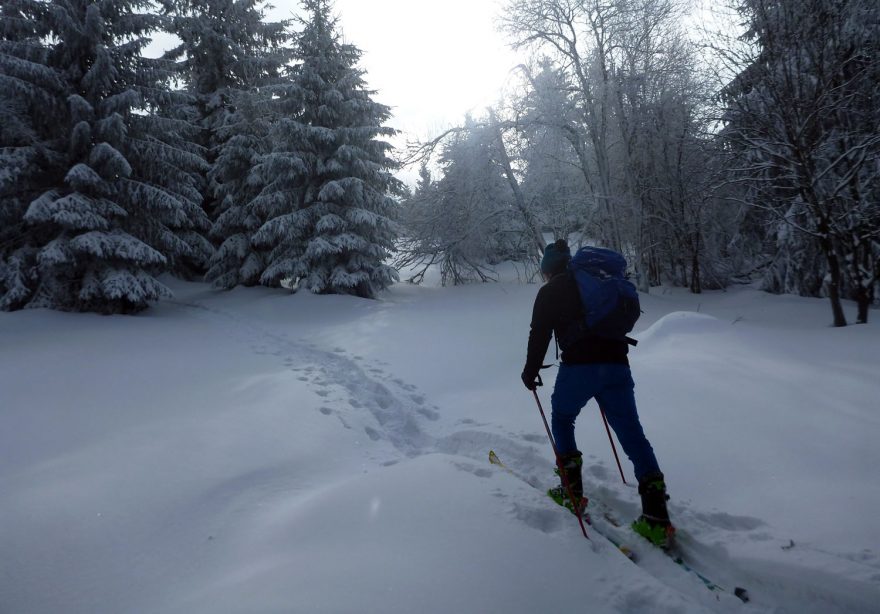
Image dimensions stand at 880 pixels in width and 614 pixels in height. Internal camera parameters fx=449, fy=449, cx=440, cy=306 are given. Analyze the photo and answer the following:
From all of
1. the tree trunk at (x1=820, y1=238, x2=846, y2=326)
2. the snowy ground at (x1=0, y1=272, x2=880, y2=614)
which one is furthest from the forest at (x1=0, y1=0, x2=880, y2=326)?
the snowy ground at (x1=0, y1=272, x2=880, y2=614)

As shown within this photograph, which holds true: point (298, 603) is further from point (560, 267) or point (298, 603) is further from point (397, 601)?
point (560, 267)

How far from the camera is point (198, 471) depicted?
4051 mm

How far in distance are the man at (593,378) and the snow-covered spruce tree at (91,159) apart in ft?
39.6

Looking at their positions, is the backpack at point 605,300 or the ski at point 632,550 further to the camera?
the backpack at point 605,300

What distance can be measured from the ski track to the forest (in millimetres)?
7650

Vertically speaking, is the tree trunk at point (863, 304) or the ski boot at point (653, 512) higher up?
the tree trunk at point (863, 304)

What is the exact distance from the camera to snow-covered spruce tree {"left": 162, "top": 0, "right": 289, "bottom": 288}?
1670 centimetres

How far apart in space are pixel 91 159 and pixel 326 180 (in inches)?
252

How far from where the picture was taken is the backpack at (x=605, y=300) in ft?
9.93

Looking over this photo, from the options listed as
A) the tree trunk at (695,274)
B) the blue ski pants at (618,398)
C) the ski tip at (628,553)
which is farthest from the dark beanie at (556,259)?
the tree trunk at (695,274)

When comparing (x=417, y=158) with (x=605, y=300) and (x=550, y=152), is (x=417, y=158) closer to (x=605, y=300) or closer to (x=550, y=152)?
(x=550, y=152)

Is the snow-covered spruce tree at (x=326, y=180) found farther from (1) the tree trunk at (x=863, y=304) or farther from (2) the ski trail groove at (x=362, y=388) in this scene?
(1) the tree trunk at (x=863, y=304)

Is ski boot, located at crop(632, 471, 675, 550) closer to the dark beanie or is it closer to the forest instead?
the dark beanie

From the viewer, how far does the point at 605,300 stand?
302 cm
